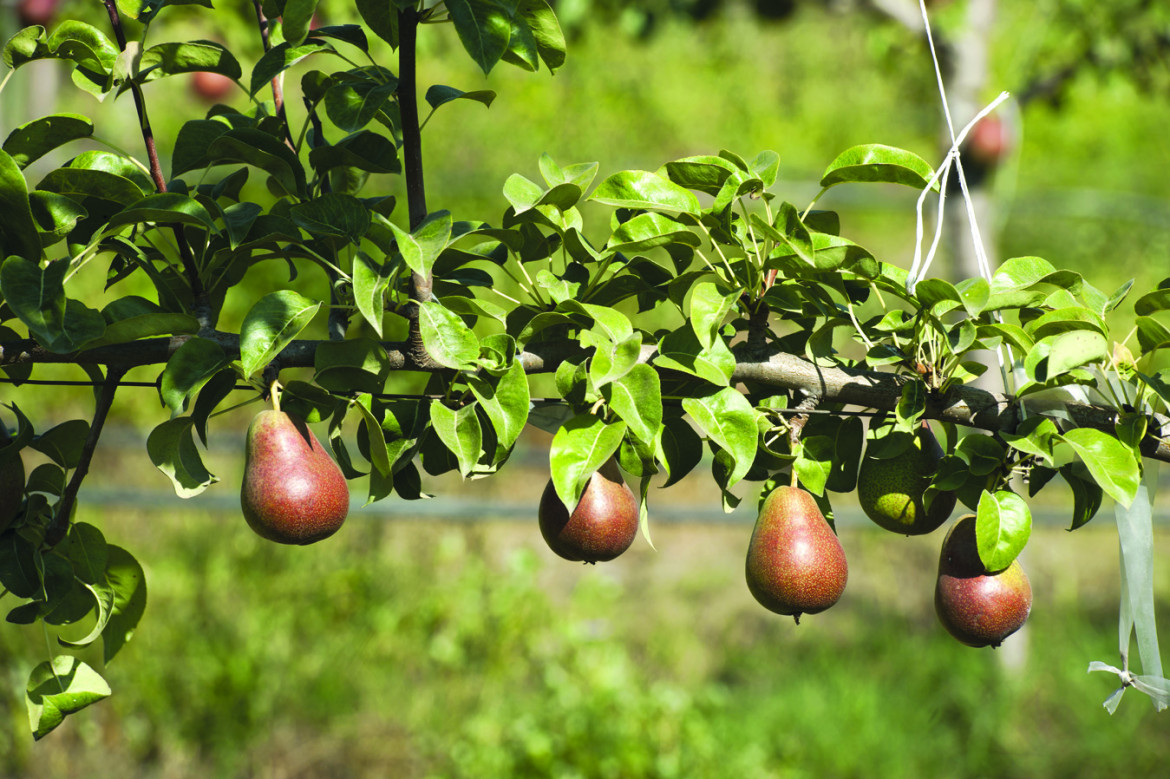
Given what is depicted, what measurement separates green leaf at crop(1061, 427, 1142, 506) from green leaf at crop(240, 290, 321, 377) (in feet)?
1.73

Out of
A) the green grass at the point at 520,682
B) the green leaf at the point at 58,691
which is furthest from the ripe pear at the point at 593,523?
the green grass at the point at 520,682

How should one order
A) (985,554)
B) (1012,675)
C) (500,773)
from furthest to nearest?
(1012,675) → (500,773) → (985,554)

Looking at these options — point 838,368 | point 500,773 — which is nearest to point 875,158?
point 838,368

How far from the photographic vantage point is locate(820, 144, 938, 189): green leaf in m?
0.70

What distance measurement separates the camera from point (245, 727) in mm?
2490

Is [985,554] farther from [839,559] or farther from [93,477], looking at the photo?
[93,477]

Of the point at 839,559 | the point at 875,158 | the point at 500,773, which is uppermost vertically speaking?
the point at 875,158

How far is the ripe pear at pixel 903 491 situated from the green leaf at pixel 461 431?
0.31 meters

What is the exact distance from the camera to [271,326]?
656 mm

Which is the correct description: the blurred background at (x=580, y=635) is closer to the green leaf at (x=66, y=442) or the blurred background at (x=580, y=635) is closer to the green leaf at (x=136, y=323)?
the green leaf at (x=66, y=442)

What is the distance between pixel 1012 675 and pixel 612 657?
1221mm

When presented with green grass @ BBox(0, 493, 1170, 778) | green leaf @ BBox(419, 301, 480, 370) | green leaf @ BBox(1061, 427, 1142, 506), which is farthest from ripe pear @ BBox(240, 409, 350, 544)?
green grass @ BBox(0, 493, 1170, 778)

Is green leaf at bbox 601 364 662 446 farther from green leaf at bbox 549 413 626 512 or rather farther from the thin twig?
the thin twig

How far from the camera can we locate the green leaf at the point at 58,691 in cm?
77
